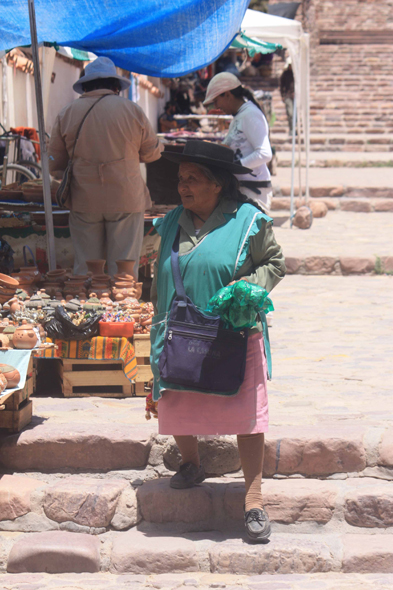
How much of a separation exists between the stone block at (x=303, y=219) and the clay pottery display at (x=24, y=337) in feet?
24.9

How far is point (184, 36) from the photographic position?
5.14 m

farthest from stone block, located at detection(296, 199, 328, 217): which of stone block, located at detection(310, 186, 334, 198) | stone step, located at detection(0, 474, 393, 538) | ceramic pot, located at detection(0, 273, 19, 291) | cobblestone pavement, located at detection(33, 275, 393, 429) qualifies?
stone step, located at detection(0, 474, 393, 538)

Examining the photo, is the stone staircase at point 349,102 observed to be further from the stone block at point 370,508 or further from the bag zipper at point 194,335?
the bag zipper at point 194,335

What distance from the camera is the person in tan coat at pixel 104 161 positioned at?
5336 millimetres

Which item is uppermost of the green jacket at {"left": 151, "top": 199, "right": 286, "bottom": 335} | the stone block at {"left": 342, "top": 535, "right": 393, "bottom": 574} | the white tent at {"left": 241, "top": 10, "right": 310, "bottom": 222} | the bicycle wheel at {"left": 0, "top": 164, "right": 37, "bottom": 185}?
the white tent at {"left": 241, "top": 10, "right": 310, "bottom": 222}

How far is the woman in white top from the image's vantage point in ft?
17.0

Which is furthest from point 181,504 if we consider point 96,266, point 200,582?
Answer: point 96,266

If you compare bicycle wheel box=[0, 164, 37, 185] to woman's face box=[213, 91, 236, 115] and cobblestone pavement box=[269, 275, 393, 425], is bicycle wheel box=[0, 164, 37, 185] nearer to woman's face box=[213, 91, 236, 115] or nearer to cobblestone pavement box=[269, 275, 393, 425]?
cobblestone pavement box=[269, 275, 393, 425]

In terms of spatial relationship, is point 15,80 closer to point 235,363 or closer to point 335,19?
point 235,363

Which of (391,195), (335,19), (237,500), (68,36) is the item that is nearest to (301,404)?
(237,500)

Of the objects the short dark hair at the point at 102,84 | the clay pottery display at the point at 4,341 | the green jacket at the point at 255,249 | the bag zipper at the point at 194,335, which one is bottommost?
the clay pottery display at the point at 4,341

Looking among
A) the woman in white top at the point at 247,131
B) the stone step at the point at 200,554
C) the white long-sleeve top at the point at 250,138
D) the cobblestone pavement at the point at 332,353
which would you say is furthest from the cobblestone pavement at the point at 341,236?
the stone step at the point at 200,554

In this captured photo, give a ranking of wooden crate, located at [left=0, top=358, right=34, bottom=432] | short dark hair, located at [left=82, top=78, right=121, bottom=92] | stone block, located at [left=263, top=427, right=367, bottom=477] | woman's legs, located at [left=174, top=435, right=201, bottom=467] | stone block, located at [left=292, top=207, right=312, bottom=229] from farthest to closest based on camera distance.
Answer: stone block, located at [left=292, top=207, right=312, bottom=229], short dark hair, located at [left=82, top=78, right=121, bottom=92], wooden crate, located at [left=0, top=358, right=34, bottom=432], stone block, located at [left=263, top=427, right=367, bottom=477], woman's legs, located at [left=174, top=435, right=201, bottom=467]

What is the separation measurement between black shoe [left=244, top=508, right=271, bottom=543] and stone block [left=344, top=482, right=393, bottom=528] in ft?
1.57
